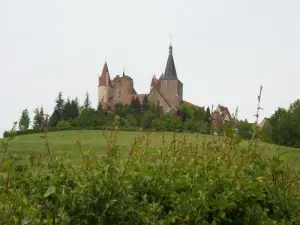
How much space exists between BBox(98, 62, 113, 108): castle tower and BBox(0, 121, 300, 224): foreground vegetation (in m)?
94.4

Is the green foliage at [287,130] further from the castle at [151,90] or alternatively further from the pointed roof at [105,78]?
the pointed roof at [105,78]

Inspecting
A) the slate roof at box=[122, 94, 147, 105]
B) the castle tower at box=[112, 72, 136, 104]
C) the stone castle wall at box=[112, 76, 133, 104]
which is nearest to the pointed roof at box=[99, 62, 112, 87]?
the castle tower at box=[112, 72, 136, 104]

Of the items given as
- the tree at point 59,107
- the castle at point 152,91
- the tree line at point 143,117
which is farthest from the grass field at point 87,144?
the castle at point 152,91

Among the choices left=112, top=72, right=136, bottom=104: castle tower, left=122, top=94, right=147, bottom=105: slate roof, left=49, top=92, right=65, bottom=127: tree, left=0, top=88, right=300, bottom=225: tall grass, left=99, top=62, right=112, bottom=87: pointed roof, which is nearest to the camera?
left=0, top=88, right=300, bottom=225: tall grass

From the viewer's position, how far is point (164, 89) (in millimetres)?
96562

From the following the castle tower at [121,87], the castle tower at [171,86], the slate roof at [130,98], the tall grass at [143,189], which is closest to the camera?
the tall grass at [143,189]

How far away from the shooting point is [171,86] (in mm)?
96812

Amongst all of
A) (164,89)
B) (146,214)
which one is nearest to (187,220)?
(146,214)

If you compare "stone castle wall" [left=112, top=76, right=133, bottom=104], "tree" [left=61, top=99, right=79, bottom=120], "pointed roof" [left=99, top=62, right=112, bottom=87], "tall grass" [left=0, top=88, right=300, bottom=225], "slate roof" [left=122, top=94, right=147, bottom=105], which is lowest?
"tall grass" [left=0, top=88, right=300, bottom=225]

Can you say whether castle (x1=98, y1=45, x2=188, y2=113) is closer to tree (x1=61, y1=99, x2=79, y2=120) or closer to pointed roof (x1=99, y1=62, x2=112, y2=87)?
pointed roof (x1=99, y1=62, x2=112, y2=87)

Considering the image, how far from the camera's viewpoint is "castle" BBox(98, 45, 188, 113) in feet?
308

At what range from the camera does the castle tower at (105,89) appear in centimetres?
10031

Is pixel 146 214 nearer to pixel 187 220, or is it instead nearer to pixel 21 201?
pixel 187 220

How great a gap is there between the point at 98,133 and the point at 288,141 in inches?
1306
